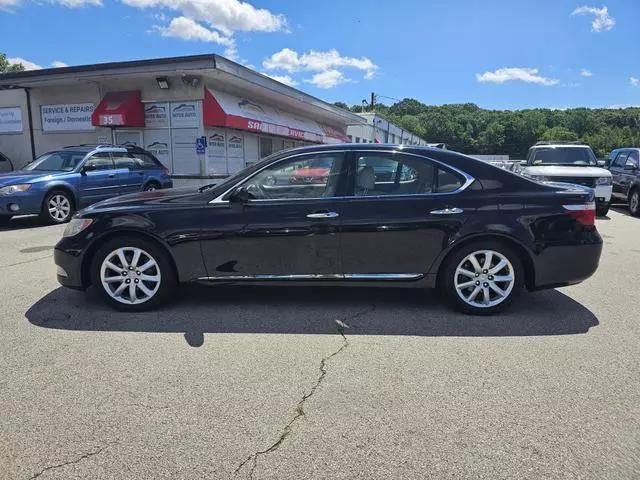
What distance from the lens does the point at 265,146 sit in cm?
2105

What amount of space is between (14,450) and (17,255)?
554 cm

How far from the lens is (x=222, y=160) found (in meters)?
17.5

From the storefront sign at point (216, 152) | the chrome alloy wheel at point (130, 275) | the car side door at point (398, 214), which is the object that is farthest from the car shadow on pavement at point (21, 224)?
the car side door at point (398, 214)

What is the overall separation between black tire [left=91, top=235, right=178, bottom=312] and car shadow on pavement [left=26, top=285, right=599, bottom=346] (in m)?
0.09

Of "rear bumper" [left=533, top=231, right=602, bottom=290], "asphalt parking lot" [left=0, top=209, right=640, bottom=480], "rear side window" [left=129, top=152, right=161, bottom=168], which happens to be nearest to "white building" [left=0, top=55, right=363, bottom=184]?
"rear side window" [left=129, top=152, right=161, bottom=168]

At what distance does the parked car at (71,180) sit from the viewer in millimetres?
9547

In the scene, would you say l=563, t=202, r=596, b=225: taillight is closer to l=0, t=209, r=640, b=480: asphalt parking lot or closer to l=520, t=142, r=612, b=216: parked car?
l=0, t=209, r=640, b=480: asphalt parking lot

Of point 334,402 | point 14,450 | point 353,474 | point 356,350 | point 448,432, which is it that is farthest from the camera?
point 356,350

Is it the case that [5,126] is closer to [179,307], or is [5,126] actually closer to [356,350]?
[179,307]

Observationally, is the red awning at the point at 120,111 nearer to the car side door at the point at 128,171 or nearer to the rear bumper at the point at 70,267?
the car side door at the point at 128,171

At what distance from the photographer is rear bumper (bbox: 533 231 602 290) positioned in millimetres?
4422

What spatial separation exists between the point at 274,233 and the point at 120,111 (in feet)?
46.0

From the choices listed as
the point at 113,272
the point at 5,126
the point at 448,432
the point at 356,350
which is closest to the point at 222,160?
the point at 5,126

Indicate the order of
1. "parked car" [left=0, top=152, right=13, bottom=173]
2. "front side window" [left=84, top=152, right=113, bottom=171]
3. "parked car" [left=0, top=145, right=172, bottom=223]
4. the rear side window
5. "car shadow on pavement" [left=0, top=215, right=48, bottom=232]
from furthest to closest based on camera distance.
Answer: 1. "parked car" [left=0, top=152, right=13, bottom=173]
2. the rear side window
3. "front side window" [left=84, top=152, right=113, bottom=171]
4. "car shadow on pavement" [left=0, top=215, right=48, bottom=232]
5. "parked car" [left=0, top=145, right=172, bottom=223]
